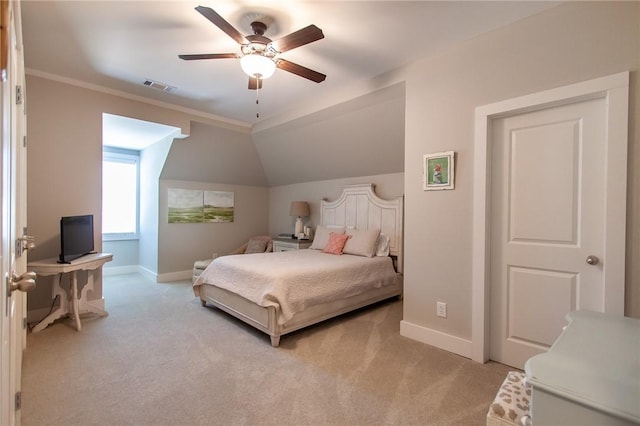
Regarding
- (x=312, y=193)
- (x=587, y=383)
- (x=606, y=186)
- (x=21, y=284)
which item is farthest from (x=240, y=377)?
(x=312, y=193)

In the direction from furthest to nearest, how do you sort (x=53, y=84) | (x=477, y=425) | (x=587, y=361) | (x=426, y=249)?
(x=53, y=84) → (x=426, y=249) → (x=477, y=425) → (x=587, y=361)

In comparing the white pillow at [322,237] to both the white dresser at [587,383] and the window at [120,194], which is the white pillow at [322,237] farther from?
the window at [120,194]

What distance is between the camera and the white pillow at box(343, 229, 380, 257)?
394cm

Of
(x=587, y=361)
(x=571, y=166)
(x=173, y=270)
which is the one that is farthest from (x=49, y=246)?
(x=571, y=166)

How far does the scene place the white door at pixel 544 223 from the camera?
197 centimetres

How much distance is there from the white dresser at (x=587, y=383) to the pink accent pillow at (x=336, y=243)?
10.2ft

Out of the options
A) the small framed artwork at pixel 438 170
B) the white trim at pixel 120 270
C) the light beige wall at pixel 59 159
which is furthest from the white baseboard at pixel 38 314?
the small framed artwork at pixel 438 170

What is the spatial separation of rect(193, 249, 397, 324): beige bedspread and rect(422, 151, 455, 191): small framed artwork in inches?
50.4

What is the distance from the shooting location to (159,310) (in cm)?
356

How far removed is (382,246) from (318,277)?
4.72 feet

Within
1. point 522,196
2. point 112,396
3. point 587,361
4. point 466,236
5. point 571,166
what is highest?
point 571,166

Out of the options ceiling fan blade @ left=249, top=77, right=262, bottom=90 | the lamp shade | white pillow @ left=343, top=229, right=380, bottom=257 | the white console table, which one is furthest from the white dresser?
the lamp shade

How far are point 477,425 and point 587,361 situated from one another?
44.2 inches

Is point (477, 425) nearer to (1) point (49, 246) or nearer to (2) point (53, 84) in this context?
(1) point (49, 246)
